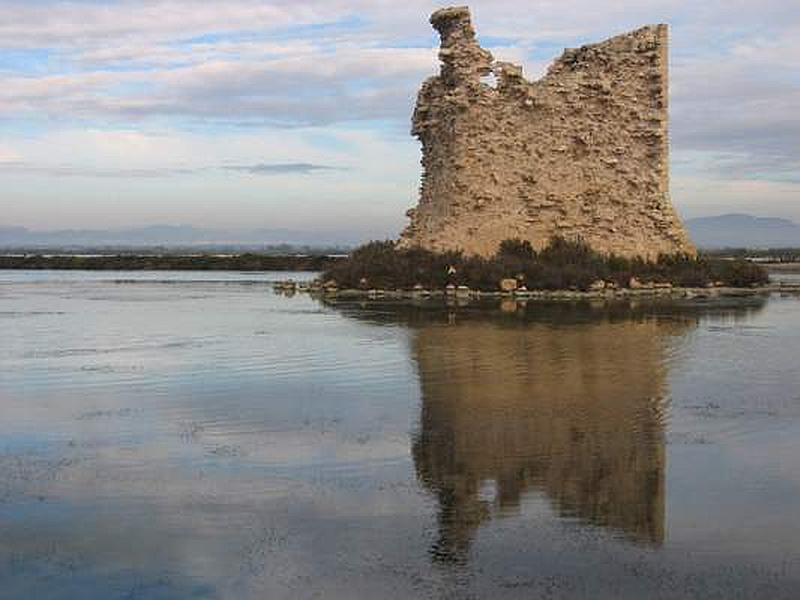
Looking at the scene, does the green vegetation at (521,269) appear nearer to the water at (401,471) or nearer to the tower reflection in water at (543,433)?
the tower reflection in water at (543,433)

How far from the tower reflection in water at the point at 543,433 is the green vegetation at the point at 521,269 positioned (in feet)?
40.8

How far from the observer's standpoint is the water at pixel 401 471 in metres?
5.19

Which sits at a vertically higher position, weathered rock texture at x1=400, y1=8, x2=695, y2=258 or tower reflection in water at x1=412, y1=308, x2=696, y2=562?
weathered rock texture at x1=400, y1=8, x2=695, y2=258

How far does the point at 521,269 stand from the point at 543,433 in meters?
19.6

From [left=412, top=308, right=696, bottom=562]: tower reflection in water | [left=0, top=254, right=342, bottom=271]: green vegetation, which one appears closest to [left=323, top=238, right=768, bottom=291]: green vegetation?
[left=412, top=308, right=696, bottom=562]: tower reflection in water

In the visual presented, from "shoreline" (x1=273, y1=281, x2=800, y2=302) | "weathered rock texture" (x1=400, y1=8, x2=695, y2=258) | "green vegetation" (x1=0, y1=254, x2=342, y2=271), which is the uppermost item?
"weathered rock texture" (x1=400, y1=8, x2=695, y2=258)

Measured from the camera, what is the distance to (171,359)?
44.6ft

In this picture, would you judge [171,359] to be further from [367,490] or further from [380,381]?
[367,490]

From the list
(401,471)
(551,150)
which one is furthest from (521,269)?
(401,471)

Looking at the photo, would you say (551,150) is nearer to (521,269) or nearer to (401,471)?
(521,269)

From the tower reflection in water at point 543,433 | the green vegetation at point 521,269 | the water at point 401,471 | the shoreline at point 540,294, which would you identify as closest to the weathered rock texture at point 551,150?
the green vegetation at point 521,269

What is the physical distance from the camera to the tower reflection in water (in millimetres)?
6230

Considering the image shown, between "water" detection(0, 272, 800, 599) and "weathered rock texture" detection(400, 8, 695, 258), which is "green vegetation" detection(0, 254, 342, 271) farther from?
"water" detection(0, 272, 800, 599)

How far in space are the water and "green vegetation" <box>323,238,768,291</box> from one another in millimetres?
12760
